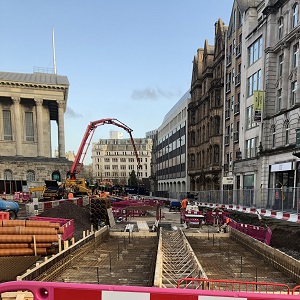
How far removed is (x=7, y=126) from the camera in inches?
2411

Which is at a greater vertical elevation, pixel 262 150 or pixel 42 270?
pixel 262 150

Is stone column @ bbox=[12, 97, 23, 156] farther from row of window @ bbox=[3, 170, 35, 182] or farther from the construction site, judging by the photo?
the construction site

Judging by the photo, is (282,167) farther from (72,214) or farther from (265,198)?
(72,214)

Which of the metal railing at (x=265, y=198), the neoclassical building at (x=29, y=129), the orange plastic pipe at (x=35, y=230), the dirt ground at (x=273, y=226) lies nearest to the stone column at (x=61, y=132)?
the neoclassical building at (x=29, y=129)

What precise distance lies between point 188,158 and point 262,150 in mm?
26982

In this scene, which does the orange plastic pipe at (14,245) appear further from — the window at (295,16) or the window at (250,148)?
the window at (295,16)

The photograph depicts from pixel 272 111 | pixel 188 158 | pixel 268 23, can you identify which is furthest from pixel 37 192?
pixel 268 23

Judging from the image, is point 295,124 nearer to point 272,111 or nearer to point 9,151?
point 272,111

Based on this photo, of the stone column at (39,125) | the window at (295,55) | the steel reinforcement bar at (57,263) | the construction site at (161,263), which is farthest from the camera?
the stone column at (39,125)

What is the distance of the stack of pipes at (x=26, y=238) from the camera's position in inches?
362

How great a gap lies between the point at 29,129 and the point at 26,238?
194 feet

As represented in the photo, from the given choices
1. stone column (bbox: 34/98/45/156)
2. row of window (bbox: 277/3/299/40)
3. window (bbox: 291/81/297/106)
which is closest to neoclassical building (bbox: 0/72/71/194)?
stone column (bbox: 34/98/45/156)

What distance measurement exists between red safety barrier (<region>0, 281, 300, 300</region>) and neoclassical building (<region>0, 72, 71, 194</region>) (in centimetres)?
5948

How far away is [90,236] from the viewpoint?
39.6 ft
